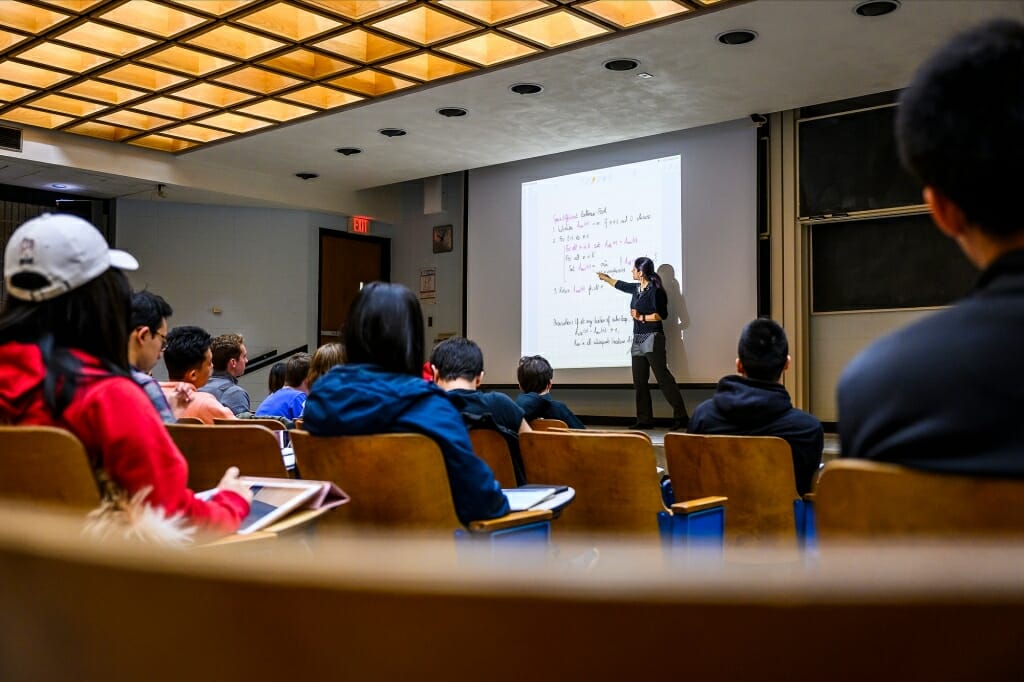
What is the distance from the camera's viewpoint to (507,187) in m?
10.0

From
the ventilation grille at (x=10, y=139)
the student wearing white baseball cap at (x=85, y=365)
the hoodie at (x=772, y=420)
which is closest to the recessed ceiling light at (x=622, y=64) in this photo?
the hoodie at (x=772, y=420)

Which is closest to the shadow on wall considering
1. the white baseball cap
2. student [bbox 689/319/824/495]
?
student [bbox 689/319/824/495]

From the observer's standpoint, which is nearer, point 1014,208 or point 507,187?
point 1014,208

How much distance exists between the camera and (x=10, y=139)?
26.5ft

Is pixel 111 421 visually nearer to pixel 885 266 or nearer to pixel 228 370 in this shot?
pixel 228 370

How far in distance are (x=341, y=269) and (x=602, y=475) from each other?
30.7 feet

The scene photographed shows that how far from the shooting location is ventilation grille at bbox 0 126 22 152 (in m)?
8.02

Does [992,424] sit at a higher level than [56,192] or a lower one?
lower

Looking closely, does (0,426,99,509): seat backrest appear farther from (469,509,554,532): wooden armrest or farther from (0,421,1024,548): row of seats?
(469,509,554,532): wooden armrest

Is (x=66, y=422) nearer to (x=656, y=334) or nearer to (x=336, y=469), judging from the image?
(x=336, y=469)

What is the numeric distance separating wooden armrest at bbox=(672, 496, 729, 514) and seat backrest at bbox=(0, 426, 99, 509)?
1617mm

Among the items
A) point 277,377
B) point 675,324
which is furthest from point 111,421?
point 675,324

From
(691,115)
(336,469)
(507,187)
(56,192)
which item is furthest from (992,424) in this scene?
(56,192)

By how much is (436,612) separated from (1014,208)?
29.7 inches
